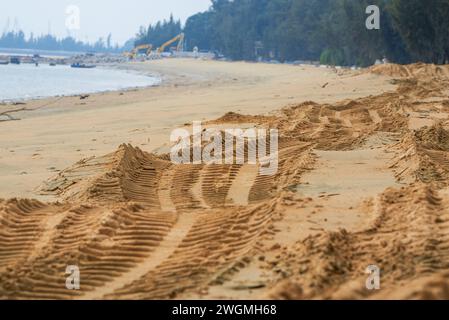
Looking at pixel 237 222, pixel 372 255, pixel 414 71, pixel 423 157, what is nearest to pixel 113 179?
pixel 237 222

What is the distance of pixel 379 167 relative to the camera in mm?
9352

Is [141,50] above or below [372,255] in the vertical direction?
above

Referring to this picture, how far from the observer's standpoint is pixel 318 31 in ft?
303

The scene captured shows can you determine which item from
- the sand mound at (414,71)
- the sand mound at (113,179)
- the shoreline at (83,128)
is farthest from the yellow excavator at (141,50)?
the sand mound at (113,179)

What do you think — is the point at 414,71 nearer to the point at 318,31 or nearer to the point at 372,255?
the point at 372,255

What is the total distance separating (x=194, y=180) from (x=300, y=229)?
10.8 ft

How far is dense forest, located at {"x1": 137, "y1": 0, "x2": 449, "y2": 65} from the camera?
47656mm

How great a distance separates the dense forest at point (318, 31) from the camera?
156 feet

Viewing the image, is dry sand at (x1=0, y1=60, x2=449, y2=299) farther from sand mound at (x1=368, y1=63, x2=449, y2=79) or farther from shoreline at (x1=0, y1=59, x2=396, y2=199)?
sand mound at (x1=368, y1=63, x2=449, y2=79)

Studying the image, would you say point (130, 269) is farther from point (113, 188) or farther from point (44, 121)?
point (44, 121)

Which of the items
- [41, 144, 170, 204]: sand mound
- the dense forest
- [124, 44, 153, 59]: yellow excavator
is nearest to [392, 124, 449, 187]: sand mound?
[41, 144, 170, 204]: sand mound

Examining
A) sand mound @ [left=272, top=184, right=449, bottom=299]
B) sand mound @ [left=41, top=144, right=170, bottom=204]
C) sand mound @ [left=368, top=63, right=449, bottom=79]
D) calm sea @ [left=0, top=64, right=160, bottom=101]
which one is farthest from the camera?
calm sea @ [left=0, top=64, right=160, bottom=101]

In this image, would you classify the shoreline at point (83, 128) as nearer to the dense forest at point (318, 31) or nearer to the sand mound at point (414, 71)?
the sand mound at point (414, 71)
